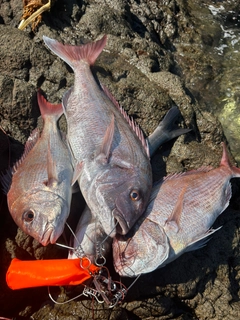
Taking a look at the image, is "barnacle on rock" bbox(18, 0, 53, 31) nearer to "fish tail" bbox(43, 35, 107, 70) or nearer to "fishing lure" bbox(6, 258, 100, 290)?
"fish tail" bbox(43, 35, 107, 70)

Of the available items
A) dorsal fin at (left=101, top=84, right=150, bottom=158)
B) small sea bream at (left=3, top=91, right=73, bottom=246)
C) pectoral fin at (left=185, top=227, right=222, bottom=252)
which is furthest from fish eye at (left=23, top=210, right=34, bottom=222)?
pectoral fin at (left=185, top=227, right=222, bottom=252)

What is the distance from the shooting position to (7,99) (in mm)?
4160

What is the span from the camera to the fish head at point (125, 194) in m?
3.38

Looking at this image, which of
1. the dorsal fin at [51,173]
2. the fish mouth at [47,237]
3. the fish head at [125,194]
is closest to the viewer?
the fish mouth at [47,237]

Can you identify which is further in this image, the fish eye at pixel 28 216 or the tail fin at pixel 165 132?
the tail fin at pixel 165 132

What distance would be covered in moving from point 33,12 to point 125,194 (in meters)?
2.88

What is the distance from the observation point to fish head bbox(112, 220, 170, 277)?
3.40 meters

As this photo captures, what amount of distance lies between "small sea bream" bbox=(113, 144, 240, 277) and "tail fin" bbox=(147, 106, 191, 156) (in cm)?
50

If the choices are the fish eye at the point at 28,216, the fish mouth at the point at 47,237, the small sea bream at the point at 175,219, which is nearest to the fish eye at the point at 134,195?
the small sea bream at the point at 175,219

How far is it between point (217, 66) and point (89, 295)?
4870 millimetres

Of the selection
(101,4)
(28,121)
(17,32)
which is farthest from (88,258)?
(101,4)

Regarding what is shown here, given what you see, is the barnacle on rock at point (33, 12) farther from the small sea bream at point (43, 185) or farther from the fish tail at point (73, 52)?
the small sea bream at point (43, 185)

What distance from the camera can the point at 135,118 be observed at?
15.0 feet

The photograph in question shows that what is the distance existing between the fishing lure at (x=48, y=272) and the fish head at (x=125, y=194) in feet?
1.27
